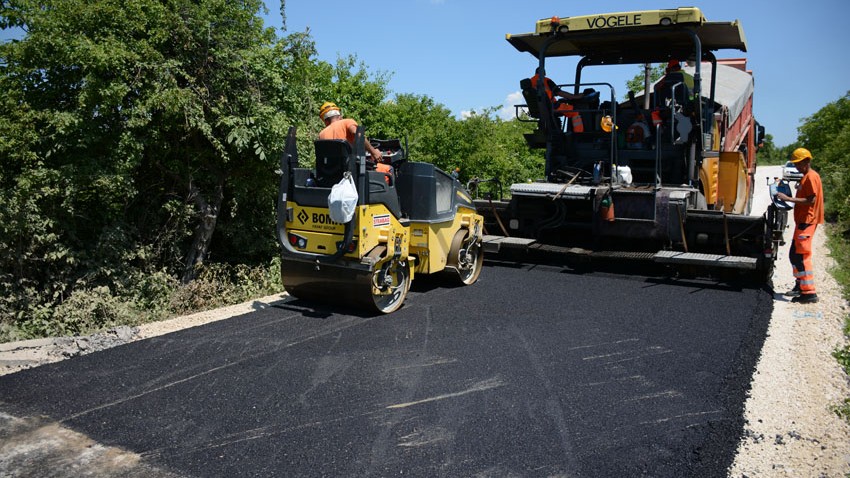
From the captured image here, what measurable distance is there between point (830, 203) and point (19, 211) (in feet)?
54.8

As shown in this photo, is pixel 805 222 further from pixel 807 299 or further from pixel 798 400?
pixel 798 400

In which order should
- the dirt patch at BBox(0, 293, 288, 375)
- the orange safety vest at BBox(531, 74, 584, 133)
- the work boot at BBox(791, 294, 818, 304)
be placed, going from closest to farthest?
the dirt patch at BBox(0, 293, 288, 375) < the work boot at BBox(791, 294, 818, 304) < the orange safety vest at BBox(531, 74, 584, 133)

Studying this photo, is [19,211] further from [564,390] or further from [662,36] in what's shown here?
[662,36]

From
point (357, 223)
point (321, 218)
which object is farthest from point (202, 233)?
point (357, 223)

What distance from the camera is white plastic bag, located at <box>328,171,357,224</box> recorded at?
5203 mm

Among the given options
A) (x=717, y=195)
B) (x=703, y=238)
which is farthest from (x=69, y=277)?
(x=717, y=195)

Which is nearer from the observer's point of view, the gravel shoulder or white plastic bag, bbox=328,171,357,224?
the gravel shoulder

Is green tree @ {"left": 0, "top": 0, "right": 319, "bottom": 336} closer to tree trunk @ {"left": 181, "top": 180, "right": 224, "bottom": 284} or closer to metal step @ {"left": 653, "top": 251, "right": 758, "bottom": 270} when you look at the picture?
tree trunk @ {"left": 181, "top": 180, "right": 224, "bottom": 284}

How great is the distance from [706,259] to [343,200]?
13.4 ft

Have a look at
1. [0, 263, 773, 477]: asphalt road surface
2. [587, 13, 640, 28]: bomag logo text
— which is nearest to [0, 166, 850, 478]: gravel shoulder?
[0, 263, 773, 477]: asphalt road surface

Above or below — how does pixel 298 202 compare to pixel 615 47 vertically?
below

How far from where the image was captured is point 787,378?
441 cm

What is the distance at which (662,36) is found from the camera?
7.77 m

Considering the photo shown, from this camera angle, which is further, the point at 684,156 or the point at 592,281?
the point at 684,156
